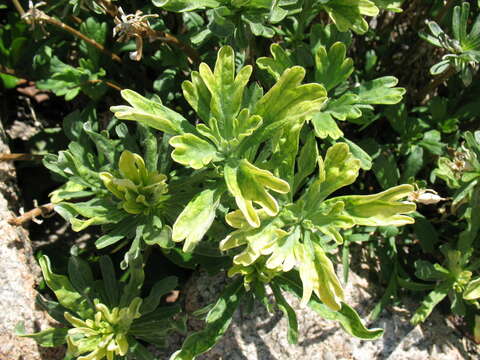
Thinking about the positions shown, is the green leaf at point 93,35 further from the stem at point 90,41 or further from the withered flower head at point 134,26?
the withered flower head at point 134,26

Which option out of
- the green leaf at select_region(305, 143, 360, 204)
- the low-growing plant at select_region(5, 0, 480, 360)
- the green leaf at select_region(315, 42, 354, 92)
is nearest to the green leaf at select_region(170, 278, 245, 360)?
the low-growing plant at select_region(5, 0, 480, 360)

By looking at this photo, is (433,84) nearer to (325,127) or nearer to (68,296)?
(325,127)

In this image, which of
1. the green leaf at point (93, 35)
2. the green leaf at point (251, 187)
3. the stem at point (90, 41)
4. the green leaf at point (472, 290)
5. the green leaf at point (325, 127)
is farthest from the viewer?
the green leaf at point (93, 35)

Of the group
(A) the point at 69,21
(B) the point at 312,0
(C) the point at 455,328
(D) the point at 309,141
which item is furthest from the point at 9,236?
(C) the point at 455,328

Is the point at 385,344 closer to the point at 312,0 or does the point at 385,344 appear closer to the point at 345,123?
the point at 345,123

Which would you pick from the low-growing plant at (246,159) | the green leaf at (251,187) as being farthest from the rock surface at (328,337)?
the green leaf at (251,187)

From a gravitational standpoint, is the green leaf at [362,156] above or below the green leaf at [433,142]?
above
